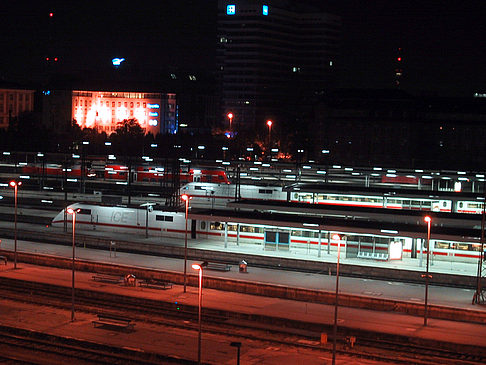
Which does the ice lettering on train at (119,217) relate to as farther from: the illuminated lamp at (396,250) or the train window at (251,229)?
the illuminated lamp at (396,250)

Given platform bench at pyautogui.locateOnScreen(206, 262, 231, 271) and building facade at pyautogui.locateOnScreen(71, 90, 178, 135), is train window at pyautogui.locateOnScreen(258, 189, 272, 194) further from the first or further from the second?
building facade at pyautogui.locateOnScreen(71, 90, 178, 135)

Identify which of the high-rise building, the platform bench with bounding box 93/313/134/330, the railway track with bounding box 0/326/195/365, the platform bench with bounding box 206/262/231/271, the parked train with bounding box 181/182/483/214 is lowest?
the railway track with bounding box 0/326/195/365

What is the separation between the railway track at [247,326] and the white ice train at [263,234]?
27.2ft

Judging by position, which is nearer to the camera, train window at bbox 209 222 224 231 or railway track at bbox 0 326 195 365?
railway track at bbox 0 326 195 365

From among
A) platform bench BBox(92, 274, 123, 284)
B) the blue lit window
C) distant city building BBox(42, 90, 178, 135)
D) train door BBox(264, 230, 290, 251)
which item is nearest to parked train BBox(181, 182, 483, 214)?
train door BBox(264, 230, 290, 251)

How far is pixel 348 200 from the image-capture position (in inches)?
1640

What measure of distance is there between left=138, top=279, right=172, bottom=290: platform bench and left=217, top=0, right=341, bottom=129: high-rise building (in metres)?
92.6

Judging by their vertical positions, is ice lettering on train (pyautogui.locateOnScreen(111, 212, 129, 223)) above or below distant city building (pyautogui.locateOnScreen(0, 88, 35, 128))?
below

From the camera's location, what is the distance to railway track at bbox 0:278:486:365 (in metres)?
19.3

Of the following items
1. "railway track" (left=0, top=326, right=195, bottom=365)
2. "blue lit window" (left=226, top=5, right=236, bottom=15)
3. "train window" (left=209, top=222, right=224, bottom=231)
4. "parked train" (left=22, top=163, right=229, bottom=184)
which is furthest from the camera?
"blue lit window" (left=226, top=5, right=236, bottom=15)

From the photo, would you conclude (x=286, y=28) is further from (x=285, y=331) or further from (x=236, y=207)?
(x=285, y=331)

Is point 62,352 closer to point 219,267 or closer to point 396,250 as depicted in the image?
point 219,267

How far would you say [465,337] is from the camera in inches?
804

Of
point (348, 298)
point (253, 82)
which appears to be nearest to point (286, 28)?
point (253, 82)
